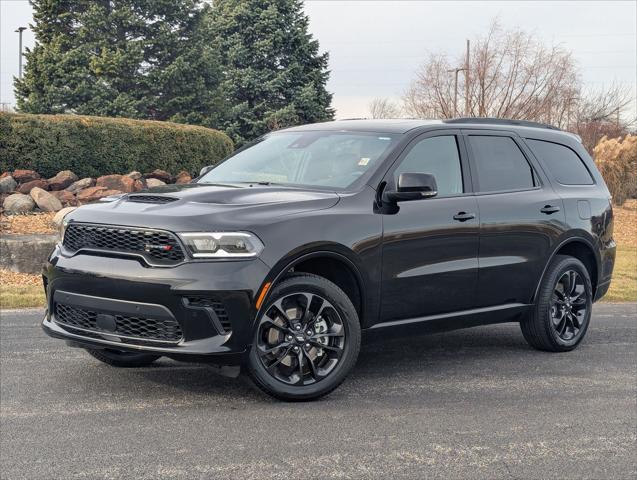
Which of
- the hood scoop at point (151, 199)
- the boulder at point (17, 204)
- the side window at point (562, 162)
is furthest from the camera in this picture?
the boulder at point (17, 204)

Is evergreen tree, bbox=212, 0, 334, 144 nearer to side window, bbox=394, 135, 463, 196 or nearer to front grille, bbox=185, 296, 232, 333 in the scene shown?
side window, bbox=394, 135, 463, 196

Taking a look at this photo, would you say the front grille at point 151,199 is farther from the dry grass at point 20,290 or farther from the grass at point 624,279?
the grass at point 624,279

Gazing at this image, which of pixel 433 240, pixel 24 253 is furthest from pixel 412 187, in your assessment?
pixel 24 253

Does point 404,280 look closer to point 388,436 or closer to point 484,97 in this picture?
point 388,436

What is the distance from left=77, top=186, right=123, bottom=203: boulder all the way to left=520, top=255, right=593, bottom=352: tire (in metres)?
10.6

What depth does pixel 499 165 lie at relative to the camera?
7.33 meters

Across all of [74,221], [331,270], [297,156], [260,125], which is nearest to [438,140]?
[297,156]

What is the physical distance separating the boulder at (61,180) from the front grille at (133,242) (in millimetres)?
11499

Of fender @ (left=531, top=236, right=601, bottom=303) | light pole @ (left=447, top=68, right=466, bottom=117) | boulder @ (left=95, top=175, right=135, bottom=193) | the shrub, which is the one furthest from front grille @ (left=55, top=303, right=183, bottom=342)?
light pole @ (left=447, top=68, right=466, bottom=117)

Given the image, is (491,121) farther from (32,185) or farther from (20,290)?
(32,185)

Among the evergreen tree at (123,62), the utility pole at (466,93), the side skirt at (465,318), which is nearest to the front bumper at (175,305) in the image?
the side skirt at (465,318)

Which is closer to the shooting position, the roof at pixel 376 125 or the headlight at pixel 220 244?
the headlight at pixel 220 244

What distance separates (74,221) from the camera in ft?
19.2

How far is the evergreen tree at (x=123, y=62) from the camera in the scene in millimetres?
32031
